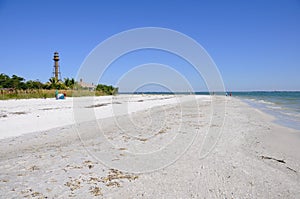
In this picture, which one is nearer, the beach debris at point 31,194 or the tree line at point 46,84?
the beach debris at point 31,194

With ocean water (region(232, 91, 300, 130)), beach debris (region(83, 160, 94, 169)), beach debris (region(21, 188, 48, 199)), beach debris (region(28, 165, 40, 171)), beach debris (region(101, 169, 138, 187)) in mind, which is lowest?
ocean water (region(232, 91, 300, 130))

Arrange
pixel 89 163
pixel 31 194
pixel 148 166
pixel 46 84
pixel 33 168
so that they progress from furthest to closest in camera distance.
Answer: pixel 46 84 → pixel 89 163 → pixel 148 166 → pixel 33 168 → pixel 31 194

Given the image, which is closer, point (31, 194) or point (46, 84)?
point (31, 194)

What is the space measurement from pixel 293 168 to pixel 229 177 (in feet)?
5.48

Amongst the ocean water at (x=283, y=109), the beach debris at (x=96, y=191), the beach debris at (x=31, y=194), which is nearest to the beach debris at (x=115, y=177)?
the beach debris at (x=96, y=191)

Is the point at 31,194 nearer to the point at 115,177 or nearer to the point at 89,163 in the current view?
the point at 115,177

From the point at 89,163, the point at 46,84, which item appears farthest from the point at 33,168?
the point at 46,84

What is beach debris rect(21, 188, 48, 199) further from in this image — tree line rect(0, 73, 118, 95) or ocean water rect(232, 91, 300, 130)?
tree line rect(0, 73, 118, 95)

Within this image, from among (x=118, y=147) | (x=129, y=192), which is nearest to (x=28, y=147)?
(x=118, y=147)

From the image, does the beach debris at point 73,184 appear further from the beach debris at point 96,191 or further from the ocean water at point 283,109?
the ocean water at point 283,109

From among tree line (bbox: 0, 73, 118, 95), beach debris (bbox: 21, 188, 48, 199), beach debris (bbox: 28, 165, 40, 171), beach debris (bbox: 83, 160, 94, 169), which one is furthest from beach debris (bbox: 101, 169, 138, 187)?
tree line (bbox: 0, 73, 118, 95)

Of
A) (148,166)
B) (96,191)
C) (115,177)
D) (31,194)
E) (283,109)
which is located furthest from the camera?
(283,109)

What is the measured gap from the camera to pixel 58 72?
5850 centimetres

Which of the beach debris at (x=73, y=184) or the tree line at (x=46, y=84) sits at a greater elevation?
the tree line at (x=46, y=84)
